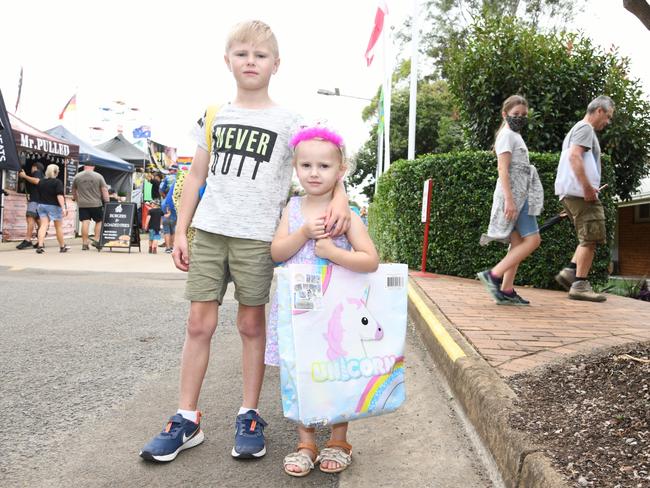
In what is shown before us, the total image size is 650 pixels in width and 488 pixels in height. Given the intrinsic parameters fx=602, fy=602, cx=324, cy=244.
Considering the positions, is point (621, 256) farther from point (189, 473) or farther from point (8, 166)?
point (189, 473)

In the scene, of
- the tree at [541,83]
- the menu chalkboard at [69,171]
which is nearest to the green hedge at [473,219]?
the tree at [541,83]

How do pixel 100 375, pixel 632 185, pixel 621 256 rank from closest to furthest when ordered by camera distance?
pixel 100 375, pixel 632 185, pixel 621 256

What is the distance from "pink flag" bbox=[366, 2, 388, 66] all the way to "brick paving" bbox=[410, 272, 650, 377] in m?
9.35

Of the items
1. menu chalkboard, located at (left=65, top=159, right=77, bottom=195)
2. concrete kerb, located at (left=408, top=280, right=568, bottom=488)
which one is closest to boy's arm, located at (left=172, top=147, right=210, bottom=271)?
concrete kerb, located at (left=408, top=280, right=568, bottom=488)

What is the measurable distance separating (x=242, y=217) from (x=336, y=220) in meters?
0.45

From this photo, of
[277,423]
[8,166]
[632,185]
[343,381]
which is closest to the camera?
[343,381]

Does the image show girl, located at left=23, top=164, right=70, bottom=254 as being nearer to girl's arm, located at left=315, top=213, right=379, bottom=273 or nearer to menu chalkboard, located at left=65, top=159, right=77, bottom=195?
menu chalkboard, located at left=65, top=159, right=77, bottom=195

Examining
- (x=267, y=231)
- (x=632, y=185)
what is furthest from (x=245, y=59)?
(x=632, y=185)

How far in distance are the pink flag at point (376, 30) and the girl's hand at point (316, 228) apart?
1284 centimetres

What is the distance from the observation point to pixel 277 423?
288cm

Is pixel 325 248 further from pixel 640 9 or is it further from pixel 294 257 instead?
pixel 640 9

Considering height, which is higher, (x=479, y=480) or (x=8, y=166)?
(x=8, y=166)

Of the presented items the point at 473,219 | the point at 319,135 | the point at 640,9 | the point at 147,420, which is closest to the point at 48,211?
the point at 473,219

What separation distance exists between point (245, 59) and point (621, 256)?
840 inches
